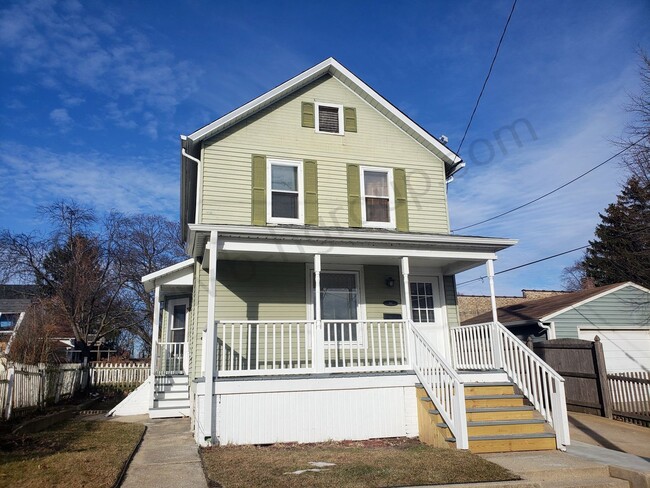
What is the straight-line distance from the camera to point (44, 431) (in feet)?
29.1

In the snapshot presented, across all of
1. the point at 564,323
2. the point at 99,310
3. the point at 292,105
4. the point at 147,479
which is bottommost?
the point at 147,479

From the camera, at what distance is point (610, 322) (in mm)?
16859

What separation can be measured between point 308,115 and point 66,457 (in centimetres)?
883

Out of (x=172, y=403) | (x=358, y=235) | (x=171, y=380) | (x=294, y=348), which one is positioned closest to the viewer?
(x=358, y=235)

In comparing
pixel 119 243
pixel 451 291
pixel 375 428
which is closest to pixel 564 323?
pixel 451 291

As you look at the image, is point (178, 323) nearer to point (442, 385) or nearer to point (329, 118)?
point (329, 118)

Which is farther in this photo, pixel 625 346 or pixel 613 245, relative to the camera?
pixel 613 245

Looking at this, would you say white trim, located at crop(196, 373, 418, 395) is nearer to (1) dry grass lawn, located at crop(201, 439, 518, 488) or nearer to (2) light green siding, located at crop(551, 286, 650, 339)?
(1) dry grass lawn, located at crop(201, 439, 518, 488)

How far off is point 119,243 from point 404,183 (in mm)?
27031

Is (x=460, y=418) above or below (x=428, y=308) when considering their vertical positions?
below

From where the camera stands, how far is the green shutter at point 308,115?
12.1m

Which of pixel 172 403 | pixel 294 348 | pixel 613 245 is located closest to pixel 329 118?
pixel 294 348

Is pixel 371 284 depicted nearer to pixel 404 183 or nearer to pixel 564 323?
pixel 404 183

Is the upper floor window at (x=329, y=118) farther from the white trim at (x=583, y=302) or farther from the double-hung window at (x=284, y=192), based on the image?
the white trim at (x=583, y=302)
